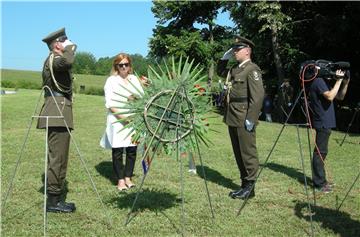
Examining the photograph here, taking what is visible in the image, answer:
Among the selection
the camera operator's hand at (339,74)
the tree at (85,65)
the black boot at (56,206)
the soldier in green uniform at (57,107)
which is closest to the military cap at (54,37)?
the soldier in green uniform at (57,107)

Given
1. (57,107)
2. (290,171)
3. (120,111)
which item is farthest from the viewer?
(290,171)

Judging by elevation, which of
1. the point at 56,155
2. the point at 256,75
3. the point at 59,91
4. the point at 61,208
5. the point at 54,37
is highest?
the point at 54,37

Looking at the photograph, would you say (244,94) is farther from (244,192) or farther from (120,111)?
(120,111)

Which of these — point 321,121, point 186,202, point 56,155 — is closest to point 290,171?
point 321,121

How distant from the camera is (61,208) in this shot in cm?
612

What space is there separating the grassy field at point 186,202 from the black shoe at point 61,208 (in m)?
0.12

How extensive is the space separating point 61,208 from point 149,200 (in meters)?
1.30

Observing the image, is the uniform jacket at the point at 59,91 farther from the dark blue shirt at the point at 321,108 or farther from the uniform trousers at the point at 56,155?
the dark blue shirt at the point at 321,108

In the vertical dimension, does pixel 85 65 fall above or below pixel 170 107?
above

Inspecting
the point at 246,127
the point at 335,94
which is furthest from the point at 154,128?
the point at 335,94

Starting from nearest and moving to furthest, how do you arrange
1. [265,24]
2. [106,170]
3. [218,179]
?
[218,179] < [106,170] < [265,24]

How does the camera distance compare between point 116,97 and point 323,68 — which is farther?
point 116,97

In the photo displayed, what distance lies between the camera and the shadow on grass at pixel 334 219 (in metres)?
5.62

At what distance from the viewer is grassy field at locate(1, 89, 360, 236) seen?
562 cm
